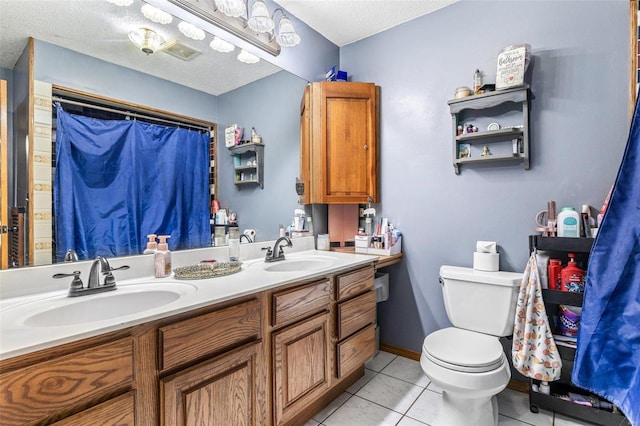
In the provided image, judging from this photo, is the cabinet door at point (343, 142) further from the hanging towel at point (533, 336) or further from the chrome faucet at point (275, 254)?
the hanging towel at point (533, 336)

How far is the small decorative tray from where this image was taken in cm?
138

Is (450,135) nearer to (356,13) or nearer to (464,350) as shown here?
(356,13)

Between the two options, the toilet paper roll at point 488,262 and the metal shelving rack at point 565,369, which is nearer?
the metal shelving rack at point 565,369

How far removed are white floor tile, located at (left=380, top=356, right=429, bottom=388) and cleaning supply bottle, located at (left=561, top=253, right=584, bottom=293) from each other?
102 cm

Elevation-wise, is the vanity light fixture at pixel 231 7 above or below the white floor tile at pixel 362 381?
above

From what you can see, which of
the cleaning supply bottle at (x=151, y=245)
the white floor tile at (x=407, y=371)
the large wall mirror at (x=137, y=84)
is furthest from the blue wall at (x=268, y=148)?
the white floor tile at (x=407, y=371)

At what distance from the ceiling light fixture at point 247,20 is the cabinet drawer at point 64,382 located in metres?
1.62

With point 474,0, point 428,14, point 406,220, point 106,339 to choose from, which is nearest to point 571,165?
point 406,220

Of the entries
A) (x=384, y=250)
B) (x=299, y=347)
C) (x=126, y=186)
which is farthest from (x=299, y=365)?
(x=126, y=186)

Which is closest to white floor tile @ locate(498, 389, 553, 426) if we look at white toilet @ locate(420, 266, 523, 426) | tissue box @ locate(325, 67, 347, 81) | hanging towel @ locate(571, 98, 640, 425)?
white toilet @ locate(420, 266, 523, 426)

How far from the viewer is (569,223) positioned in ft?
5.27

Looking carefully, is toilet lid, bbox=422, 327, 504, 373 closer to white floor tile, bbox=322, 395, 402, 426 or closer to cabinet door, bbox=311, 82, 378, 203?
white floor tile, bbox=322, 395, 402, 426

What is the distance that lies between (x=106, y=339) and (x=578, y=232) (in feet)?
6.93

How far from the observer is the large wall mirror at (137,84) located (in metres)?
1.16
